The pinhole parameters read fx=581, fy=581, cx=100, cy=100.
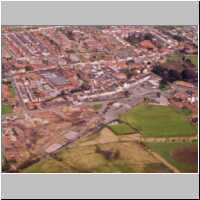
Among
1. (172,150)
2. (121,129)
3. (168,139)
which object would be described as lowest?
(172,150)

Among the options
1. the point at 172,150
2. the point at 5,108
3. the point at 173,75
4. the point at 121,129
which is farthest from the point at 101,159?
the point at 173,75

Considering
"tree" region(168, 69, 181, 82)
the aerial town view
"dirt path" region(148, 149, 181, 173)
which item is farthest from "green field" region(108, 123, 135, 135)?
"tree" region(168, 69, 181, 82)

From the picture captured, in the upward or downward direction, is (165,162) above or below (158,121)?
below

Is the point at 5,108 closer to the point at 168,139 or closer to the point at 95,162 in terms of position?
the point at 95,162

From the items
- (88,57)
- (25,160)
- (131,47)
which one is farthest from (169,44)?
(25,160)

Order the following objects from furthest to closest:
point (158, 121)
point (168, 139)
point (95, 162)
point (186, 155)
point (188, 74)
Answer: point (188, 74), point (158, 121), point (168, 139), point (186, 155), point (95, 162)

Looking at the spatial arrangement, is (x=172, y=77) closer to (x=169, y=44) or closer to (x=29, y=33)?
(x=169, y=44)
